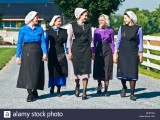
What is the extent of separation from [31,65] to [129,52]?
6.96 ft

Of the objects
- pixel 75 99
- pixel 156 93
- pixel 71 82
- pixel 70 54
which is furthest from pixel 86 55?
pixel 71 82

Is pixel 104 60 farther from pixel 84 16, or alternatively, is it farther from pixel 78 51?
pixel 84 16

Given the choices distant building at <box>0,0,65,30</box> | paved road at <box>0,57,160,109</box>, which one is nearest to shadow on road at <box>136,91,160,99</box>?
paved road at <box>0,57,160,109</box>

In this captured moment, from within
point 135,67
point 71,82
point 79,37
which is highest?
point 79,37

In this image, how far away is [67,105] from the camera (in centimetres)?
882

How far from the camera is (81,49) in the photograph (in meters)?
9.71

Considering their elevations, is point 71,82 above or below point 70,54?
below

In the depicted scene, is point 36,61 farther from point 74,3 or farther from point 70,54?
point 74,3

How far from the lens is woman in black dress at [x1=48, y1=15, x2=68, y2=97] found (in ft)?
32.9

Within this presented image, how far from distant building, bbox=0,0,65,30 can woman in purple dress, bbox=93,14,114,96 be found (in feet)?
255

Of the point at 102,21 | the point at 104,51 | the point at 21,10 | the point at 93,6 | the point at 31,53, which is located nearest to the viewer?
the point at 31,53

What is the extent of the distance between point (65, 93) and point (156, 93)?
2.16 m

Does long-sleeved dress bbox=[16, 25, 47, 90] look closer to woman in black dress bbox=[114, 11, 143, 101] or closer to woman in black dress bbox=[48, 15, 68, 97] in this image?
woman in black dress bbox=[48, 15, 68, 97]

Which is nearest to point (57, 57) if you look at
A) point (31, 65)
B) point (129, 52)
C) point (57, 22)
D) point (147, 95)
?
point (57, 22)
